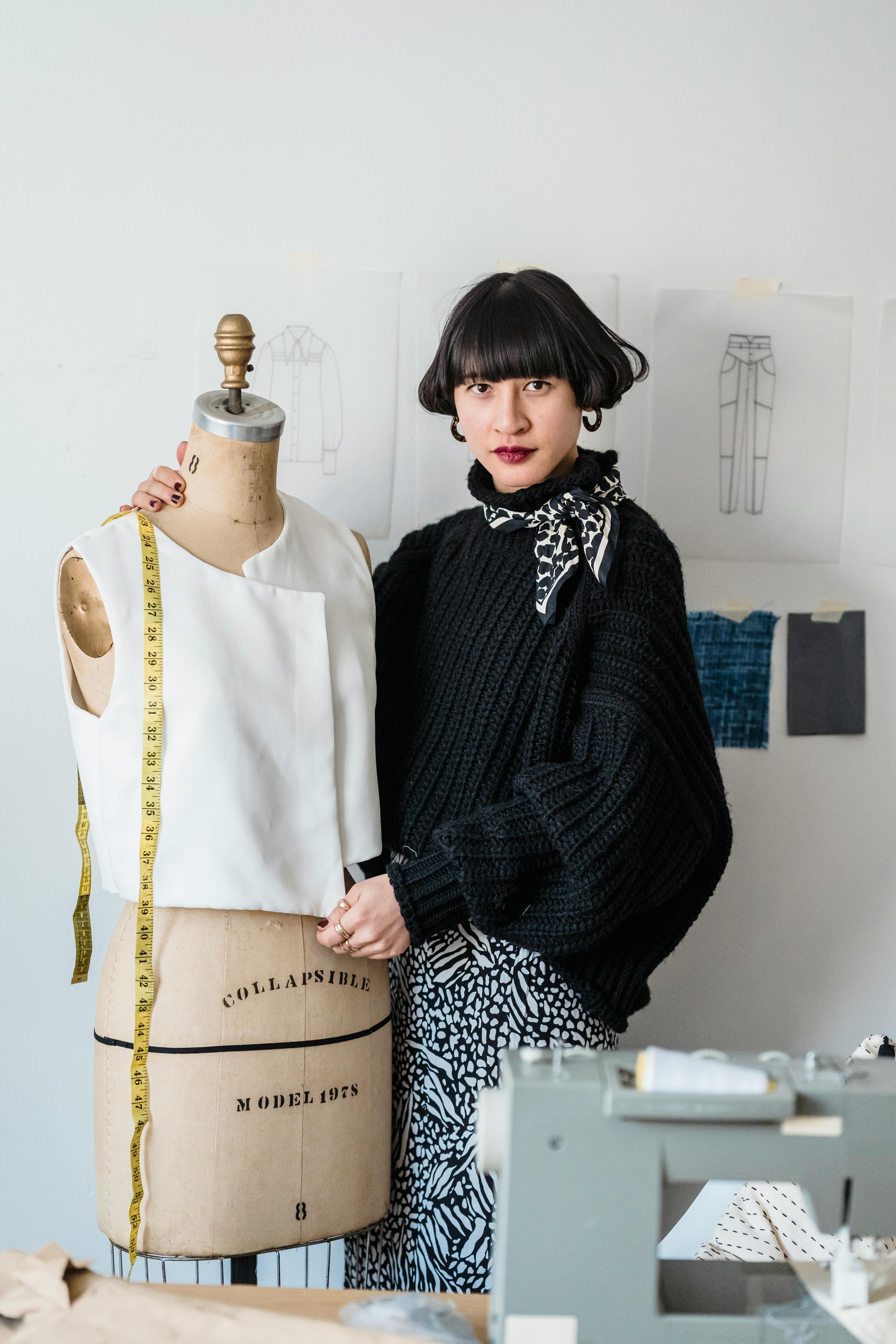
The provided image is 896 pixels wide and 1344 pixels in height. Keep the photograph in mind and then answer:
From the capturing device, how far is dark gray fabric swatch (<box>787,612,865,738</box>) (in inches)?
76.7

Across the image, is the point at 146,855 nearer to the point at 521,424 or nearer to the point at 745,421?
the point at 521,424

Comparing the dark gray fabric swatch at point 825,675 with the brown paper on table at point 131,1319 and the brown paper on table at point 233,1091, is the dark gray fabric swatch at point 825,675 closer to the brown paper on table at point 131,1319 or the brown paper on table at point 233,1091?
the brown paper on table at point 233,1091

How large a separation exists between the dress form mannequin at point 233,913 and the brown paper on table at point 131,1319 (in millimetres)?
363

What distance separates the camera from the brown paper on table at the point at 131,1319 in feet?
2.75

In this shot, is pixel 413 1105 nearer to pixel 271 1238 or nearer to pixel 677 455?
pixel 271 1238

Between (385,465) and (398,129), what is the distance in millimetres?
554

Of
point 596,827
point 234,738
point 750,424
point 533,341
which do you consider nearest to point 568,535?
point 533,341

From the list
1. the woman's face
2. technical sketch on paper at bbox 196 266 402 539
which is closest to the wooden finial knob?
the woman's face

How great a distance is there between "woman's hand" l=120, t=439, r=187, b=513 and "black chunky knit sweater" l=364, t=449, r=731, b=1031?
405 mm

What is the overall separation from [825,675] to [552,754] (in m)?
0.76

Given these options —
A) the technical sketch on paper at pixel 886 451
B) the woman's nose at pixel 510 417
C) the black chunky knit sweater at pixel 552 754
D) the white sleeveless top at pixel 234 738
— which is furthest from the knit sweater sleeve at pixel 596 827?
the technical sketch on paper at pixel 886 451

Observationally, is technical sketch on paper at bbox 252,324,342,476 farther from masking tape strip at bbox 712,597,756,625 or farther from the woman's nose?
masking tape strip at bbox 712,597,756,625

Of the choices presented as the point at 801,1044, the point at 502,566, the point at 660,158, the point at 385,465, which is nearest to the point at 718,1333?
the point at 502,566

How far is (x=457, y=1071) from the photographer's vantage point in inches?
57.9
